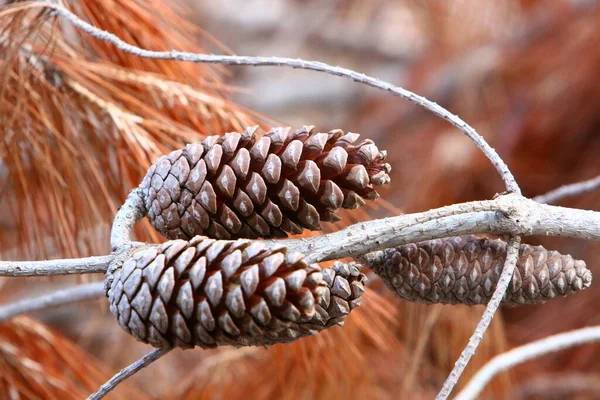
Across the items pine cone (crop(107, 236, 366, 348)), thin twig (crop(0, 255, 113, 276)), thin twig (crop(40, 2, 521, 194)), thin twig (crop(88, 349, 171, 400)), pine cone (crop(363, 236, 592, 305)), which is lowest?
thin twig (crop(88, 349, 171, 400))

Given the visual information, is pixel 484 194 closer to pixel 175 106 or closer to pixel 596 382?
pixel 596 382

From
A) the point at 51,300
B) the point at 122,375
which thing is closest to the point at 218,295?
the point at 122,375

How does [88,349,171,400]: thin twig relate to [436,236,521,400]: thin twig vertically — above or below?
below

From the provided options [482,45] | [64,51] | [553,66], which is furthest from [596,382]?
[64,51]

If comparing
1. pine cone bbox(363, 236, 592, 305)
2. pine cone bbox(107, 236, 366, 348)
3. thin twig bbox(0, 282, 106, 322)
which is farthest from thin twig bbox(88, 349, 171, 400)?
thin twig bbox(0, 282, 106, 322)

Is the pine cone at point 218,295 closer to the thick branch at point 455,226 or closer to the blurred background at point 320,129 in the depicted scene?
the thick branch at point 455,226

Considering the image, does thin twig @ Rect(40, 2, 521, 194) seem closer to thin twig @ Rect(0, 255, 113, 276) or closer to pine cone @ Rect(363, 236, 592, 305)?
pine cone @ Rect(363, 236, 592, 305)
